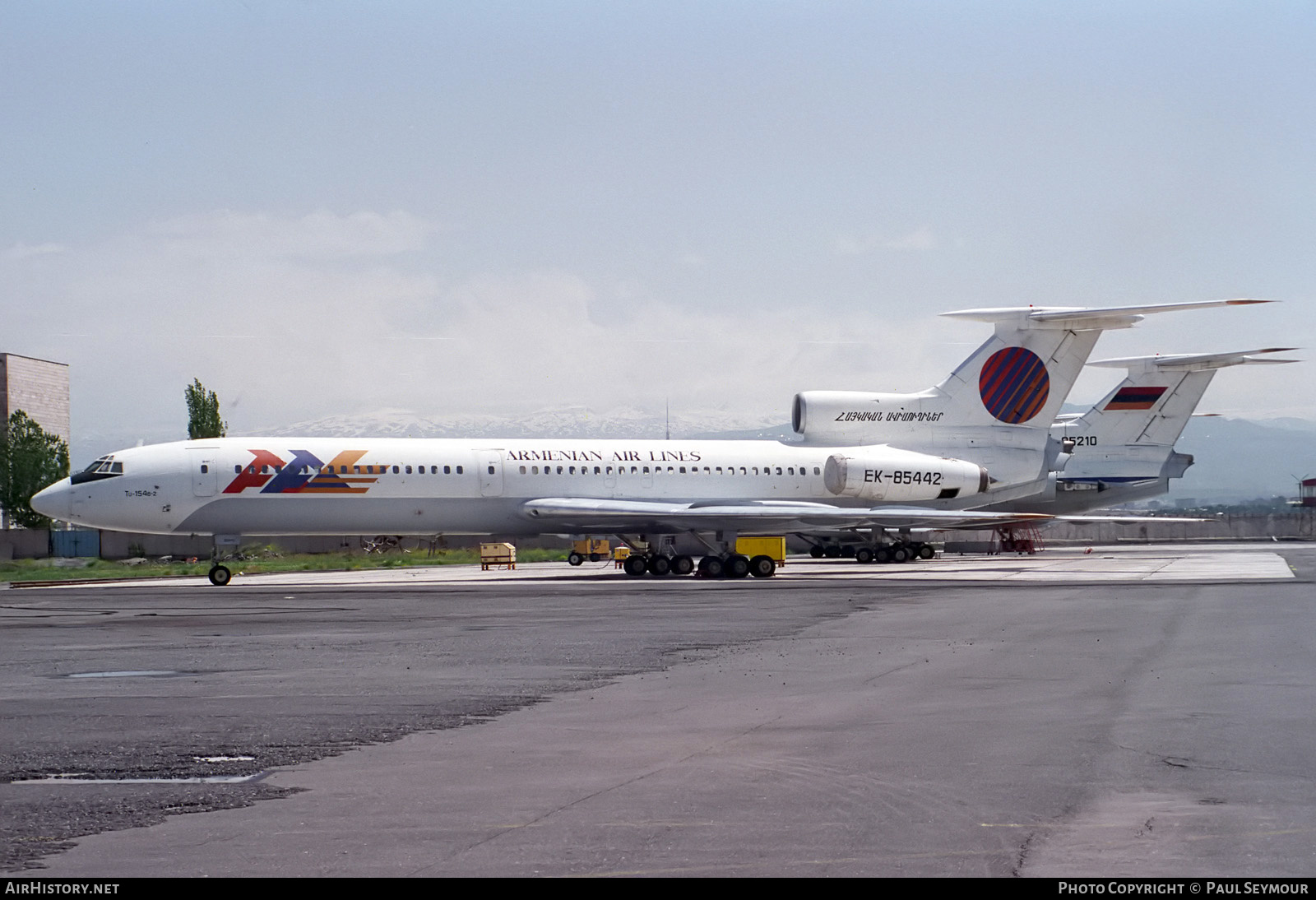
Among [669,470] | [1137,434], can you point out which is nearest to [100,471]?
[669,470]

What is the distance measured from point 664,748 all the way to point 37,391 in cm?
9420

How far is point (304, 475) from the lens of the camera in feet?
121

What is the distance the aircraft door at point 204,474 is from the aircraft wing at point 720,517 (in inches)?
333

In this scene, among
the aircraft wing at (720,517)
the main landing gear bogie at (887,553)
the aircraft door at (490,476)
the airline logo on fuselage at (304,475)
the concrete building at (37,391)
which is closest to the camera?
the airline logo on fuselage at (304,475)

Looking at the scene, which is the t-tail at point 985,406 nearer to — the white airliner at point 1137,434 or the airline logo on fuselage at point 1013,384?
the airline logo on fuselage at point 1013,384

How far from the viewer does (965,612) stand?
2198cm

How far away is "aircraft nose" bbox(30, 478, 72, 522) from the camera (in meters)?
36.1

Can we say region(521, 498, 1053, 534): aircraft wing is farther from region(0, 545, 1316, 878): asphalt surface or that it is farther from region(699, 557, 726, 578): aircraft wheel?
region(0, 545, 1316, 878): asphalt surface

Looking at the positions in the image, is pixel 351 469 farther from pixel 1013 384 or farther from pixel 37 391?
pixel 37 391

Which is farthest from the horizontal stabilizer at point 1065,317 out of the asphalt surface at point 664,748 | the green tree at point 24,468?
the green tree at point 24,468

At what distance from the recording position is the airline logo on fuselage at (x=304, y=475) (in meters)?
36.5

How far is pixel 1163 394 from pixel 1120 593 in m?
34.3

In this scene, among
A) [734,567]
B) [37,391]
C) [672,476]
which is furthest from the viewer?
[37,391]

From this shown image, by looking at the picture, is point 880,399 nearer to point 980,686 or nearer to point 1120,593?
point 1120,593
